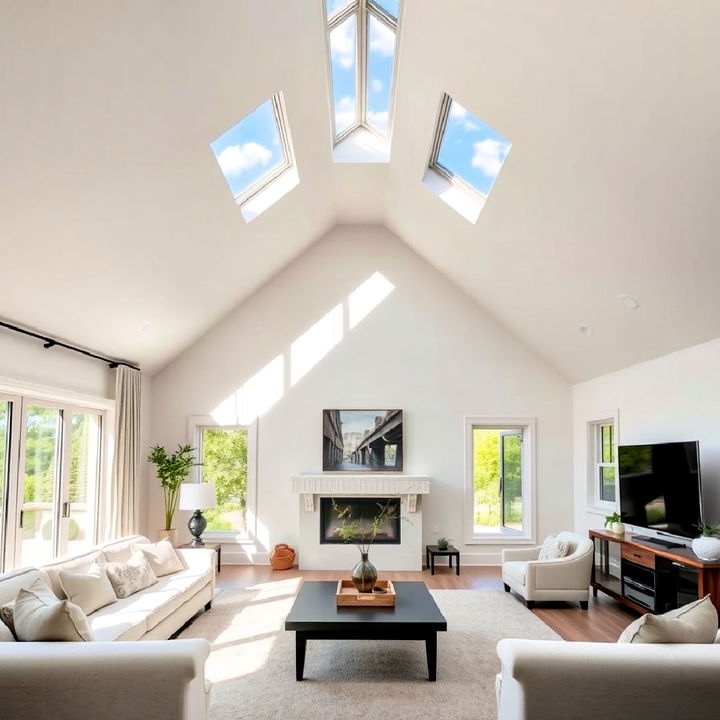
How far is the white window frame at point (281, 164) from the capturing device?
606 cm

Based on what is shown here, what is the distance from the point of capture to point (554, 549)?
6.73m

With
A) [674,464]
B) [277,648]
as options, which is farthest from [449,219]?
[277,648]

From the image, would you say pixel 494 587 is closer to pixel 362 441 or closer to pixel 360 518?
pixel 360 518

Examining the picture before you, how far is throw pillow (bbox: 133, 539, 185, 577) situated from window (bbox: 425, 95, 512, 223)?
4332 mm

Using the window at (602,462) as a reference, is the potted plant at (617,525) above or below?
below

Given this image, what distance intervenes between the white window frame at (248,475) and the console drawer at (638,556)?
181 inches

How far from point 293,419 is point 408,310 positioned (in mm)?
2127

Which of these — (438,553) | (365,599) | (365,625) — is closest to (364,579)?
(365,599)

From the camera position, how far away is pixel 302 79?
5.48 metres

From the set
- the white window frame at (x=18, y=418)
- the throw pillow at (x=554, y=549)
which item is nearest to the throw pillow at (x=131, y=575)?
the white window frame at (x=18, y=418)

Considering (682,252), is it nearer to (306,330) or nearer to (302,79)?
(302,79)

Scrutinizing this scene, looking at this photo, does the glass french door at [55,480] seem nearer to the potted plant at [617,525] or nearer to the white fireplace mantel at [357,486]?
the white fireplace mantel at [357,486]

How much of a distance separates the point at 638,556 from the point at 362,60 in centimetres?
496

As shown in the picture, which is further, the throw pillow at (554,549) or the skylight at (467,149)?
the throw pillow at (554,549)
